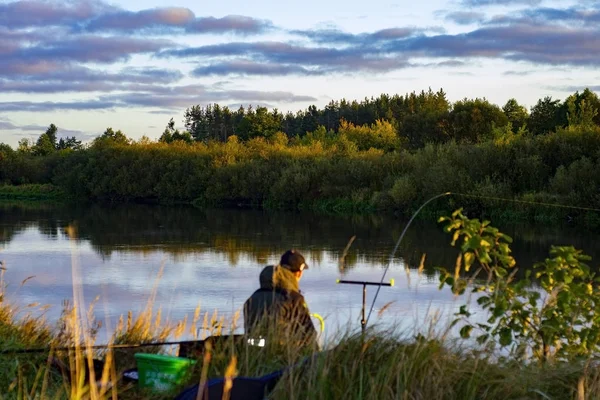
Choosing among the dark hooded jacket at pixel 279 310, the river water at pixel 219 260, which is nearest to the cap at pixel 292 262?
the dark hooded jacket at pixel 279 310

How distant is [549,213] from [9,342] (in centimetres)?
3062

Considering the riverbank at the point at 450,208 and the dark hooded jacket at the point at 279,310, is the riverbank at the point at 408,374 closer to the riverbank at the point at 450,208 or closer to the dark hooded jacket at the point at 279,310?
the dark hooded jacket at the point at 279,310

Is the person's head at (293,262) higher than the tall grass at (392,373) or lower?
higher

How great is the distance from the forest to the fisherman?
28.3m

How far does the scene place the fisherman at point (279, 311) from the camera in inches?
204

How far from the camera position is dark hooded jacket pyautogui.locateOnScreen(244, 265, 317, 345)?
17.1ft

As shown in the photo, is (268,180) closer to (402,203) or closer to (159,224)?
(402,203)

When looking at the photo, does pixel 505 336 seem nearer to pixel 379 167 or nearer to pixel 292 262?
pixel 292 262

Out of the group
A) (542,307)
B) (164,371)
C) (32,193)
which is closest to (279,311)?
(164,371)

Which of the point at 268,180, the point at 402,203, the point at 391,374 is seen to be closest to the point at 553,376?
the point at 391,374

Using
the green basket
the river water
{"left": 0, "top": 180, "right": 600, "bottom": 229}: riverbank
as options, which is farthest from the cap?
{"left": 0, "top": 180, "right": 600, "bottom": 229}: riverbank

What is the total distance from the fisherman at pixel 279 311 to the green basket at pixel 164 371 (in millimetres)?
508

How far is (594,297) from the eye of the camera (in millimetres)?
5672

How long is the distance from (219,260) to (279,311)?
15.4 metres
